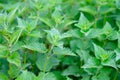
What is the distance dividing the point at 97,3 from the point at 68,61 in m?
0.50

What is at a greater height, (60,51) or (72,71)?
(60,51)

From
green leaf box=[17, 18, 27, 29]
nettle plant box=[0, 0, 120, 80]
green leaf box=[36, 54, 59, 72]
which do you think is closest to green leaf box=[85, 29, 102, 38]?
nettle plant box=[0, 0, 120, 80]

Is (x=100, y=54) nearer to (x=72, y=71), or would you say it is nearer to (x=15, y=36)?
(x=72, y=71)

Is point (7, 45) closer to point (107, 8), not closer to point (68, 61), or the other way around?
point (68, 61)

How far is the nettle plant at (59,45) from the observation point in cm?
180

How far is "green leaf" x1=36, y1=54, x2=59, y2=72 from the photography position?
6.21 feet

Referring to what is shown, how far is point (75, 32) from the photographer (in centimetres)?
198

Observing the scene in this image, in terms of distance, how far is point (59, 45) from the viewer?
5.82 feet

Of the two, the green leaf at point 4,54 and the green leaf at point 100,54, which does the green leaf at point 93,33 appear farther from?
the green leaf at point 4,54

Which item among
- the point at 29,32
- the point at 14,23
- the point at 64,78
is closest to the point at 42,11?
the point at 14,23

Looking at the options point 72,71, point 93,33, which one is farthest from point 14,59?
point 93,33

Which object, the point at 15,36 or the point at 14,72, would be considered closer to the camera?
the point at 15,36

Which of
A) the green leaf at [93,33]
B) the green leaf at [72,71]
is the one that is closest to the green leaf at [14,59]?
the green leaf at [72,71]

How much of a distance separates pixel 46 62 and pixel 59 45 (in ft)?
0.56
